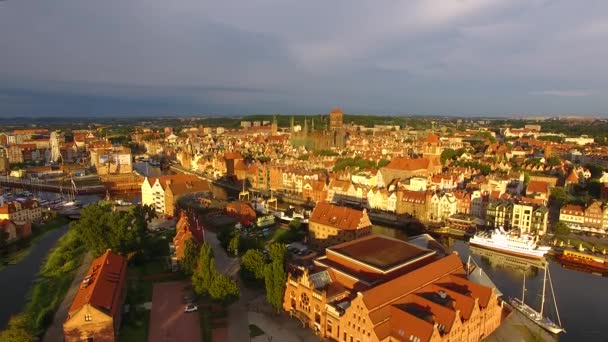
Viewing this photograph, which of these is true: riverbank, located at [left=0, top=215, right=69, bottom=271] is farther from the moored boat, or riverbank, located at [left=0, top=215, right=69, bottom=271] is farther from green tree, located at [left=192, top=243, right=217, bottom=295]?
the moored boat

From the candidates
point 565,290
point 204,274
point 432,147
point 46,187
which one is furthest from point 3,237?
point 432,147

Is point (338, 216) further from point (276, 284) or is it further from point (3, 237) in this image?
point (3, 237)

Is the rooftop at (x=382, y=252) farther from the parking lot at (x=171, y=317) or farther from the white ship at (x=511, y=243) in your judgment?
the white ship at (x=511, y=243)

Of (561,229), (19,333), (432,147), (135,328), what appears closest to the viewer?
(19,333)

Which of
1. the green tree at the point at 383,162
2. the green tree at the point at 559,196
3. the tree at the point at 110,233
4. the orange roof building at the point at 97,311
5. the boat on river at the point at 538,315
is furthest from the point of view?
the green tree at the point at 383,162

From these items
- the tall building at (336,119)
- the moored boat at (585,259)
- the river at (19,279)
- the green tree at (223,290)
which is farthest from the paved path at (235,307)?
the tall building at (336,119)

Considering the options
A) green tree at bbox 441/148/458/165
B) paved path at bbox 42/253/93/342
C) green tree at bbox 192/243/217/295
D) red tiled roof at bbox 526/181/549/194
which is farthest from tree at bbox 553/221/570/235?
green tree at bbox 441/148/458/165

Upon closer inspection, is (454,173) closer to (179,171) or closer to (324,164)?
(324,164)
